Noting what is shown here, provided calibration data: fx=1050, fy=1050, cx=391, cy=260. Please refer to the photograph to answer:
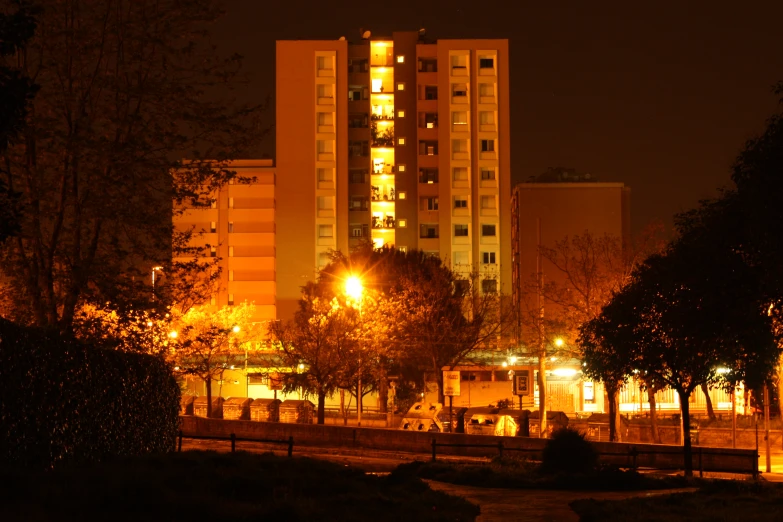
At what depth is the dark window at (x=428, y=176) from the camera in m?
110

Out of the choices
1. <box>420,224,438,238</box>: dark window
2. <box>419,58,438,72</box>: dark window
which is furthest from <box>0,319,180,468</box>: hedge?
<box>419,58,438,72</box>: dark window

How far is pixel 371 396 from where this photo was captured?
3691 inches

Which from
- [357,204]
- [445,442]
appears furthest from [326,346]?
[357,204]

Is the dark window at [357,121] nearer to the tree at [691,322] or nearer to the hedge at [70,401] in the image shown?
the tree at [691,322]

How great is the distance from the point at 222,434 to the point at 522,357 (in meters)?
27.3

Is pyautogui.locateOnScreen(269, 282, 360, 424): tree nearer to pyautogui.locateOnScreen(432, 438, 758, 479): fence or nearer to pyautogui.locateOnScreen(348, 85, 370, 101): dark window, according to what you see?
pyautogui.locateOnScreen(432, 438, 758, 479): fence

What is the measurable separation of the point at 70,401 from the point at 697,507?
10.9 meters

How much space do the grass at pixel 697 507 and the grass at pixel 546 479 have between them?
2.48 meters

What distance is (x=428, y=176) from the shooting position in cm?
11062

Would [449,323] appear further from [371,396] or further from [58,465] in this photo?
[58,465]

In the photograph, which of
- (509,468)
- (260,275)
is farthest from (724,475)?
(260,275)

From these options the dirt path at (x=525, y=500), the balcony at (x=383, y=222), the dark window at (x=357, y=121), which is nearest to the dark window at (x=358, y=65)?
the dark window at (x=357, y=121)

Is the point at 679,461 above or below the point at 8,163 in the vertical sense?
below

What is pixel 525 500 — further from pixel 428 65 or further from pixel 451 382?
pixel 428 65
